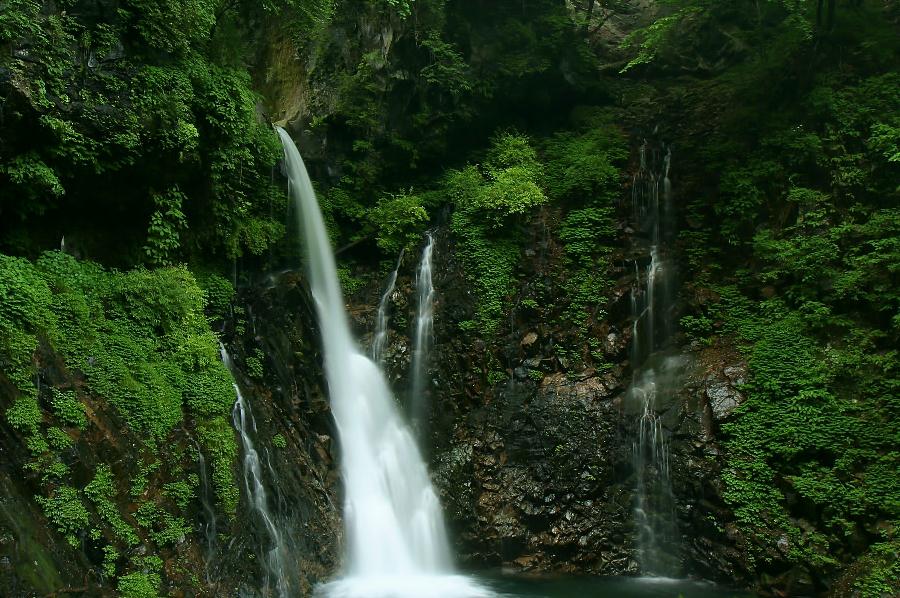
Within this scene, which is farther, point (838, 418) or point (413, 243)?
point (413, 243)

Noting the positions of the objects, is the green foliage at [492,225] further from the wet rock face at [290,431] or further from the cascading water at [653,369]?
the wet rock face at [290,431]

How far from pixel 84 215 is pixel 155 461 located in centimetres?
404

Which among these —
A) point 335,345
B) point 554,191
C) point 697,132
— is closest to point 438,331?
point 335,345

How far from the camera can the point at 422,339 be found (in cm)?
1292

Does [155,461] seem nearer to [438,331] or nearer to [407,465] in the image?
[407,465]

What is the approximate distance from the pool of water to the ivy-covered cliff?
0.36 meters

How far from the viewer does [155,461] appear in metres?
7.49

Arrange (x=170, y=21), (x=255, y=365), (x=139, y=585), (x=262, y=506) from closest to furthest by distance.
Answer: (x=139, y=585) < (x=262, y=506) < (x=170, y=21) < (x=255, y=365)

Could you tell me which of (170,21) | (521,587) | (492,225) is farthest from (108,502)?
(492,225)

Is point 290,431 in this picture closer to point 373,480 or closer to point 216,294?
point 373,480

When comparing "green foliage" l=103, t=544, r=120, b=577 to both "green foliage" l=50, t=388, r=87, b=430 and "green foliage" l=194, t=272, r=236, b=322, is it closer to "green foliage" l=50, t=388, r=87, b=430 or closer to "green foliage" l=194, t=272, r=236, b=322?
"green foliage" l=50, t=388, r=87, b=430

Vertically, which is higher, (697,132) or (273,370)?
(697,132)

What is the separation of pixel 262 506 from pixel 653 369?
298 inches

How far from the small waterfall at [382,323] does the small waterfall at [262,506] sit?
150 inches
